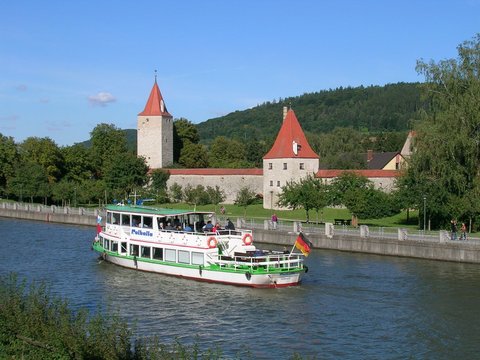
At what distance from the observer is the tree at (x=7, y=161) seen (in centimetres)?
9575

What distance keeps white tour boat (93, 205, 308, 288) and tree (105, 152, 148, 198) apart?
147ft

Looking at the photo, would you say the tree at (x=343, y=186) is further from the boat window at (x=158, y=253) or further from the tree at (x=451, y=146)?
the boat window at (x=158, y=253)

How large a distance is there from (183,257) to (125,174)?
52.6m

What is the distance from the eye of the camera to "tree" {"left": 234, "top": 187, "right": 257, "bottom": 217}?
251 feet

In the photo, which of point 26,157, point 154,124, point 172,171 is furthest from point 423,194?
point 26,157

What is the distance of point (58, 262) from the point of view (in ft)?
139

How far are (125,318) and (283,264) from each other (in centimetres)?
940

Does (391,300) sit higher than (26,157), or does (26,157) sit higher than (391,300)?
(26,157)

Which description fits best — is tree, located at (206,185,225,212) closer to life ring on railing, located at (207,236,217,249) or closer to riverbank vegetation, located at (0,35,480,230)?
riverbank vegetation, located at (0,35,480,230)

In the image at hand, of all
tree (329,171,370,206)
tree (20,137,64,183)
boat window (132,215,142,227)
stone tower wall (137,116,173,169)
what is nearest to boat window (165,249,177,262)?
boat window (132,215,142,227)

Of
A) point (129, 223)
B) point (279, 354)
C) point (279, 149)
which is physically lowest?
point (279, 354)

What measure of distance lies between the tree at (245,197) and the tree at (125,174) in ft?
48.7

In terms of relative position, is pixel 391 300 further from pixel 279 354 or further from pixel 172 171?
pixel 172 171

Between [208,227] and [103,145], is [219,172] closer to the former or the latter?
[103,145]
